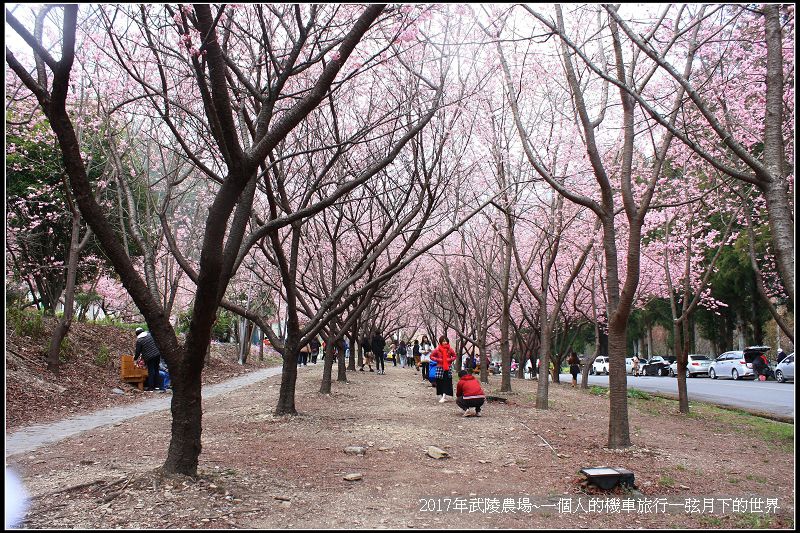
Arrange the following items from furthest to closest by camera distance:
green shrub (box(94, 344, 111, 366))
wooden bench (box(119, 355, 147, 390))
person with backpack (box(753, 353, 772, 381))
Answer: person with backpack (box(753, 353, 772, 381)), green shrub (box(94, 344, 111, 366)), wooden bench (box(119, 355, 147, 390))

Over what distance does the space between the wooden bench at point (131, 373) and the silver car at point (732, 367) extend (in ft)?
88.3

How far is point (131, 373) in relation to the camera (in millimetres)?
14320

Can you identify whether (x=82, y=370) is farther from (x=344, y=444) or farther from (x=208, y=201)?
(x=344, y=444)

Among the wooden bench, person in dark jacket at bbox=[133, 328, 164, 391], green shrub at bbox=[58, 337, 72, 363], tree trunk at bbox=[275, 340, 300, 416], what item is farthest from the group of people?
green shrub at bbox=[58, 337, 72, 363]

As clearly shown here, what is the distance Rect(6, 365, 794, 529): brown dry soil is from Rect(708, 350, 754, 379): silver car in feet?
67.1

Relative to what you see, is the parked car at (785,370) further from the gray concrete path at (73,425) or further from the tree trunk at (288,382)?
the gray concrete path at (73,425)

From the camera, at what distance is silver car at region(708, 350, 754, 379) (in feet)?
94.7

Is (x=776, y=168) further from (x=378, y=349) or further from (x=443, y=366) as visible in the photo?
(x=378, y=349)

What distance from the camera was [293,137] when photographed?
37.1 feet

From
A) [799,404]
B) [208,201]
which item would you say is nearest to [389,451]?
[799,404]

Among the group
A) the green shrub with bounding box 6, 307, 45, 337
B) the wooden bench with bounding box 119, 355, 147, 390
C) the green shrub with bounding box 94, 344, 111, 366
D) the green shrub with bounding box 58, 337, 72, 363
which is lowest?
the wooden bench with bounding box 119, 355, 147, 390

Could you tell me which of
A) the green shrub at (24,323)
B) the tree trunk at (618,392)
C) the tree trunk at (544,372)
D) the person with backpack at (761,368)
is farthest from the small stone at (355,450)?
the person with backpack at (761,368)

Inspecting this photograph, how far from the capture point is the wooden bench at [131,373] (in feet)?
46.9

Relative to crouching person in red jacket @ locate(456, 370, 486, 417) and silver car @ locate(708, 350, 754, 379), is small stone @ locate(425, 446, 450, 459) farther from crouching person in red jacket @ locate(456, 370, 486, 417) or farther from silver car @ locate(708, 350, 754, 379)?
silver car @ locate(708, 350, 754, 379)
